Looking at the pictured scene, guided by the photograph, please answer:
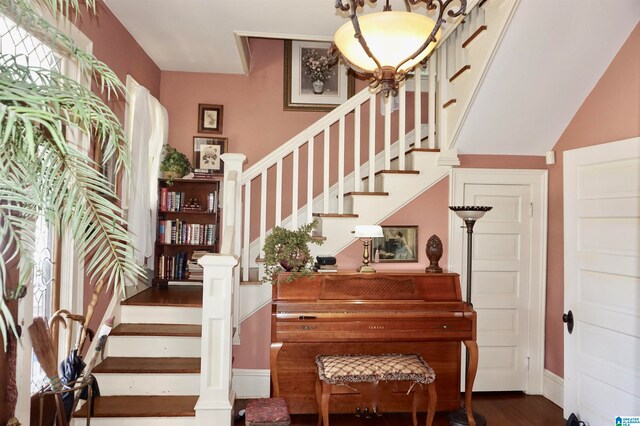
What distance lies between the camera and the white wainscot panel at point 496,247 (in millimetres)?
3773

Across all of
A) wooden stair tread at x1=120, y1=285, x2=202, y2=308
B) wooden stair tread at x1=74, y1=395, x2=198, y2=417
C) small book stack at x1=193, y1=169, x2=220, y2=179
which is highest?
small book stack at x1=193, y1=169, x2=220, y2=179

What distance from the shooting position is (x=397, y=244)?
12.0ft

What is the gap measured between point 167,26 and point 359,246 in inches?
95.4

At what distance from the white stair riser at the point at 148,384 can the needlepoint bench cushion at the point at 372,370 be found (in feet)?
3.15

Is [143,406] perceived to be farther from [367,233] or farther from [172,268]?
[367,233]

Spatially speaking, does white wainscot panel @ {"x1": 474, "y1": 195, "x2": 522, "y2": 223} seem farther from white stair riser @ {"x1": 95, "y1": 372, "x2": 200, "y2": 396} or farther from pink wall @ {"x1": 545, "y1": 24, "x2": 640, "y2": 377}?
white stair riser @ {"x1": 95, "y1": 372, "x2": 200, "y2": 396}

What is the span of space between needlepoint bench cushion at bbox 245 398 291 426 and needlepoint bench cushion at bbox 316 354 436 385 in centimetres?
39

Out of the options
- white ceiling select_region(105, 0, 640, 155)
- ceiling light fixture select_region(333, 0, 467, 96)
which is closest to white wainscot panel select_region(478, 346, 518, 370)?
white ceiling select_region(105, 0, 640, 155)

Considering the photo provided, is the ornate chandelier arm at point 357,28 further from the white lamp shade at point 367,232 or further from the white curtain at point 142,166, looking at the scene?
the white curtain at point 142,166

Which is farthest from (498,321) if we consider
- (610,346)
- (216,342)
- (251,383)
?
(216,342)

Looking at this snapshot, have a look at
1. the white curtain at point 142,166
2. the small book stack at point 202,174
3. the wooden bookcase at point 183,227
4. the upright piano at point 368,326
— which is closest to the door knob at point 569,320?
the upright piano at point 368,326

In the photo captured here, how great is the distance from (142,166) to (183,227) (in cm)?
82

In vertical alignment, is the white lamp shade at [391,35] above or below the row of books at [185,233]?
above

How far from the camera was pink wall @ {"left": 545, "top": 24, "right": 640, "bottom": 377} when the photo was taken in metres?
2.81
